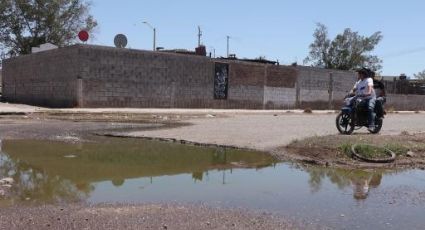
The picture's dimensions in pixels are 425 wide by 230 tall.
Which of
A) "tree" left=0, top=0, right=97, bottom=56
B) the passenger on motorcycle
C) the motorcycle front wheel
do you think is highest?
"tree" left=0, top=0, right=97, bottom=56

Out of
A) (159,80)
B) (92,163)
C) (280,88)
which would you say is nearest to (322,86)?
(280,88)

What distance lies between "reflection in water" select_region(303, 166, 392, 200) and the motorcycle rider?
17.2ft

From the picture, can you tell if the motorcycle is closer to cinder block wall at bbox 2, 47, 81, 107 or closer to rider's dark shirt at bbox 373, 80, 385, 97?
rider's dark shirt at bbox 373, 80, 385, 97

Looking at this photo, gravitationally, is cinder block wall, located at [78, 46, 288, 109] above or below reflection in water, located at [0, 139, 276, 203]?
above

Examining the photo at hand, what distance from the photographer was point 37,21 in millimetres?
48094

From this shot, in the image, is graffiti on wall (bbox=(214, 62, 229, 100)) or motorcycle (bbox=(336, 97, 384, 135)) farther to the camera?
graffiti on wall (bbox=(214, 62, 229, 100))

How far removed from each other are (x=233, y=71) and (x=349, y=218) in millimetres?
30371

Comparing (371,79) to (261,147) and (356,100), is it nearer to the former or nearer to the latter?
(356,100)

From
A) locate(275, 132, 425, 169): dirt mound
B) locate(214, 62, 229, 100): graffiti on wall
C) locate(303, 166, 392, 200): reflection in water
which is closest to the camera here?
locate(303, 166, 392, 200): reflection in water

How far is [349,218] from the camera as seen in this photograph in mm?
5633

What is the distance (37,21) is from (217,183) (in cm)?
4444

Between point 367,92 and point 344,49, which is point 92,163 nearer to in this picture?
point 367,92

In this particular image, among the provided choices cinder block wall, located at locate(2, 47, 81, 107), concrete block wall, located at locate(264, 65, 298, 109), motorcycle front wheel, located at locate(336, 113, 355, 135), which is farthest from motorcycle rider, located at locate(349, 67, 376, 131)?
concrete block wall, located at locate(264, 65, 298, 109)

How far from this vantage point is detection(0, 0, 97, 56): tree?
46906mm
